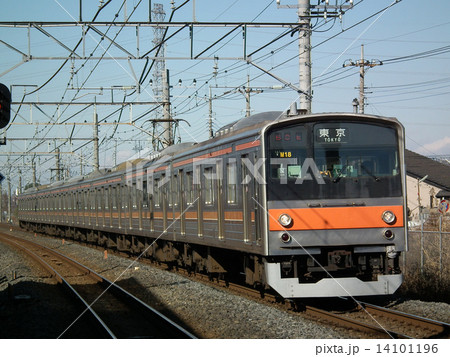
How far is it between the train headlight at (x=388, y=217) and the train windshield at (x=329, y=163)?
26cm

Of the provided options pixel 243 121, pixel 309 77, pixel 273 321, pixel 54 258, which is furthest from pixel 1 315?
pixel 54 258

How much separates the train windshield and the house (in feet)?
107

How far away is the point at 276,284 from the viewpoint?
9719 millimetres

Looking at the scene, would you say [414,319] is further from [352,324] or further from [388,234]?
[388,234]

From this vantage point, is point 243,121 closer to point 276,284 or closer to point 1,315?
point 276,284

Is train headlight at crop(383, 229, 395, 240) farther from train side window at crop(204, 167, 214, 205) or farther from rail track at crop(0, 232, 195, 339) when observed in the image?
train side window at crop(204, 167, 214, 205)

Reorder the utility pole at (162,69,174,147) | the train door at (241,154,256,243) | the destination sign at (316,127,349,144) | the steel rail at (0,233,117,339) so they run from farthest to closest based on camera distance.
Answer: the utility pole at (162,69,174,147) → the train door at (241,154,256,243) → the destination sign at (316,127,349,144) → the steel rail at (0,233,117,339)

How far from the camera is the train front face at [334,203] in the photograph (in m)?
9.62

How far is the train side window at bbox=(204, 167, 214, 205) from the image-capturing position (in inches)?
495

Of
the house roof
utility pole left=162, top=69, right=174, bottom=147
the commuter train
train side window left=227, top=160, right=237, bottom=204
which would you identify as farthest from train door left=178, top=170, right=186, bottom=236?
the house roof

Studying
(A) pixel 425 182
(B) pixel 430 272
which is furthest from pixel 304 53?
(A) pixel 425 182

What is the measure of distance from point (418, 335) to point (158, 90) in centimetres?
4578

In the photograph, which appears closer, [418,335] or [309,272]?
[418,335]
